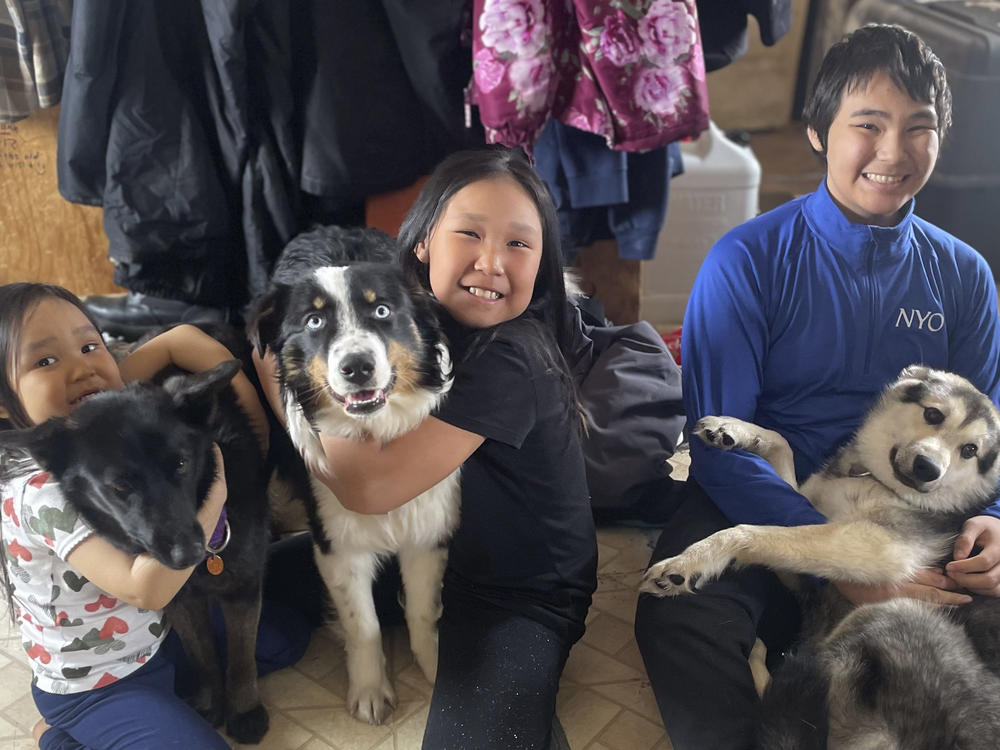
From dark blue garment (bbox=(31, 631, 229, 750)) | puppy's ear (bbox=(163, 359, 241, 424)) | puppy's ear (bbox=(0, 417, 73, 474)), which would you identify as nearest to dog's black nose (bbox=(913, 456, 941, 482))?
puppy's ear (bbox=(163, 359, 241, 424))

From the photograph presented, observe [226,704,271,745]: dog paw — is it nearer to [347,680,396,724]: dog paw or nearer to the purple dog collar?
[347,680,396,724]: dog paw

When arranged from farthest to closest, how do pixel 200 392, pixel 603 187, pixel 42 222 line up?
pixel 42 222 → pixel 603 187 → pixel 200 392

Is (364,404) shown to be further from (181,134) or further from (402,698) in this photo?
(181,134)

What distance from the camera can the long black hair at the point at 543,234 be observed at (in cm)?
142

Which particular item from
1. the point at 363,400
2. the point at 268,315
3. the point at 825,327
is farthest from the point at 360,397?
the point at 825,327

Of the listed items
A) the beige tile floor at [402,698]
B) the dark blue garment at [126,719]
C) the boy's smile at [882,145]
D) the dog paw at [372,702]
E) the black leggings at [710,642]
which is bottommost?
the beige tile floor at [402,698]

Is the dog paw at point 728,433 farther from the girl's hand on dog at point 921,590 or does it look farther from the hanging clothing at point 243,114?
the hanging clothing at point 243,114

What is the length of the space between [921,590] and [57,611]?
1419mm

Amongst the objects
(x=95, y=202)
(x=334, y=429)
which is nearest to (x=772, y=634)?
(x=334, y=429)

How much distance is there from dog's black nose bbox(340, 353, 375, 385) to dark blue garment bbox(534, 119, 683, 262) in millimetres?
1052

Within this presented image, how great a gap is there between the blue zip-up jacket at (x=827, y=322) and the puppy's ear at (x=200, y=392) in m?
0.90

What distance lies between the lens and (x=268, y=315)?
137 cm

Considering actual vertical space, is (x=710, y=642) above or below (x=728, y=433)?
below

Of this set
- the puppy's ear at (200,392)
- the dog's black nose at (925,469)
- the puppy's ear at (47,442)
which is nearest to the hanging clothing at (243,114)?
the puppy's ear at (200,392)
